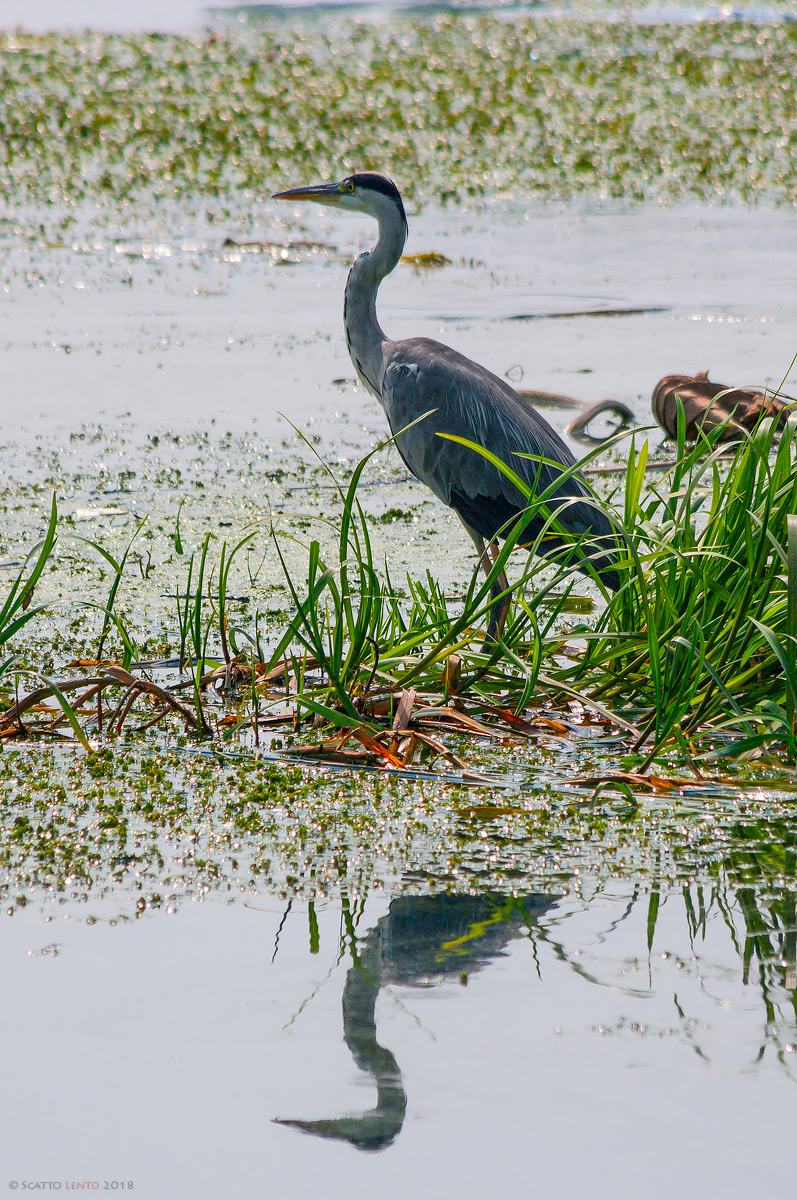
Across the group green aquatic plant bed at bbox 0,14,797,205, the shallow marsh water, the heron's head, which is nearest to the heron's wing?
the shallow marsh water

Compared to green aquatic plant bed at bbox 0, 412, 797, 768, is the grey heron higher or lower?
higher

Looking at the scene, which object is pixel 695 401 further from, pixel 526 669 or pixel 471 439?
pixel 526 669

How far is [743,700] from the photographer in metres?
3.70

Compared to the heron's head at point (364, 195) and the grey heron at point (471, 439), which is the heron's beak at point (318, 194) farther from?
the grey heron at point (471, 439)

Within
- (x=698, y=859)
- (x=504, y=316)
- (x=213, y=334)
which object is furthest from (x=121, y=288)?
(x=698, y=859)

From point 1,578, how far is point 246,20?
2498 centimetres

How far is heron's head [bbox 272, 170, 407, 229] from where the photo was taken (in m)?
5.36

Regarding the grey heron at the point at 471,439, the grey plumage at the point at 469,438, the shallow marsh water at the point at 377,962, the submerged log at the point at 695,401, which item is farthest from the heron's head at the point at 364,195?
the submerged log at the point at 695,401

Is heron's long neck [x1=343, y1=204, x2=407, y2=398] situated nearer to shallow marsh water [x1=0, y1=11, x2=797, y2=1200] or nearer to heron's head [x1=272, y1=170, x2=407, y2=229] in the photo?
heron's head [x1=272, y1=170, x2=407, y2=229]

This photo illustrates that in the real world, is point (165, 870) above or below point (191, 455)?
below

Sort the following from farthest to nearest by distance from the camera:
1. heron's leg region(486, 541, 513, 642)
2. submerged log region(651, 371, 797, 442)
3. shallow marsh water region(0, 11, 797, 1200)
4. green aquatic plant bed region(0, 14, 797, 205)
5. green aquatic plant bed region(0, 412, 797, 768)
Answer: green aquatic plant bed region(0, 14, 797, 205), submerged log region(651, 371, 797, 442), heron's leg region(486, 541, 513, 642), green aquatic plant bed region(0, 412, 797, 768), shallow marsh water region(0, 11, 797, 1200)

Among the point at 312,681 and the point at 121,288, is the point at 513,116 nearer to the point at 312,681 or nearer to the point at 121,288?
the point at 121,288

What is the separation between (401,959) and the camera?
2.53 meters

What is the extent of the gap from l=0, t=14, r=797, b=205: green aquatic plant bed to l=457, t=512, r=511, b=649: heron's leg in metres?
7.89
